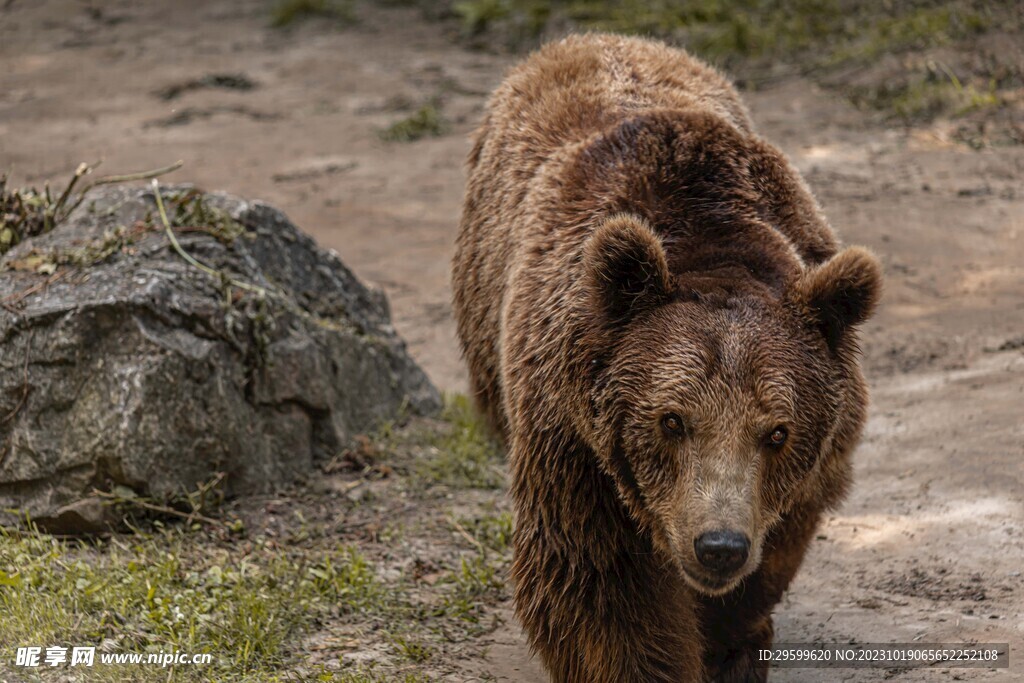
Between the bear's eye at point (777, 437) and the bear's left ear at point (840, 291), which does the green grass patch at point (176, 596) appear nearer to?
the bear's eye at point (777, 437)

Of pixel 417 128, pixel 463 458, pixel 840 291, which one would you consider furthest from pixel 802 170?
pixel 840 291

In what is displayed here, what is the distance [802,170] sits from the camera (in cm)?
1038

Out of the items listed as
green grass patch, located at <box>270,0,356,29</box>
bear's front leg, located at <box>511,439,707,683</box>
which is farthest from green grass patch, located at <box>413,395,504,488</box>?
green grass patch, located at <box>270,0,356,29</box>

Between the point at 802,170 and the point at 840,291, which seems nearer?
the point at 840,291

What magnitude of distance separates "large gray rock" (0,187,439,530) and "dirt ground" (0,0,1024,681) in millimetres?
1701

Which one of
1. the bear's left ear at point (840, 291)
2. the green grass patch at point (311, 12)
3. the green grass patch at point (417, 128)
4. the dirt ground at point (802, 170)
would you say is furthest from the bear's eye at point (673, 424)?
the green grass patch at point (311, 12)

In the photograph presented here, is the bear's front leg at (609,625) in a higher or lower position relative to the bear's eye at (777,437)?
lower

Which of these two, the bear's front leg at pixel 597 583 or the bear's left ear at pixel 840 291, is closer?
the bear's left ear at pixel 840 291

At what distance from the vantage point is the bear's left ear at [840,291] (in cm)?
382

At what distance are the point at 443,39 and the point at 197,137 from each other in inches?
Answer: 151

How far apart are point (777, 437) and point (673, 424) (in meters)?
0.33

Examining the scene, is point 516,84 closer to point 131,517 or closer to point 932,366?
point 131,517

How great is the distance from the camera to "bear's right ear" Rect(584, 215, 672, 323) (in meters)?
3.76

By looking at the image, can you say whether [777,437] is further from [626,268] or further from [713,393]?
[626,268]
